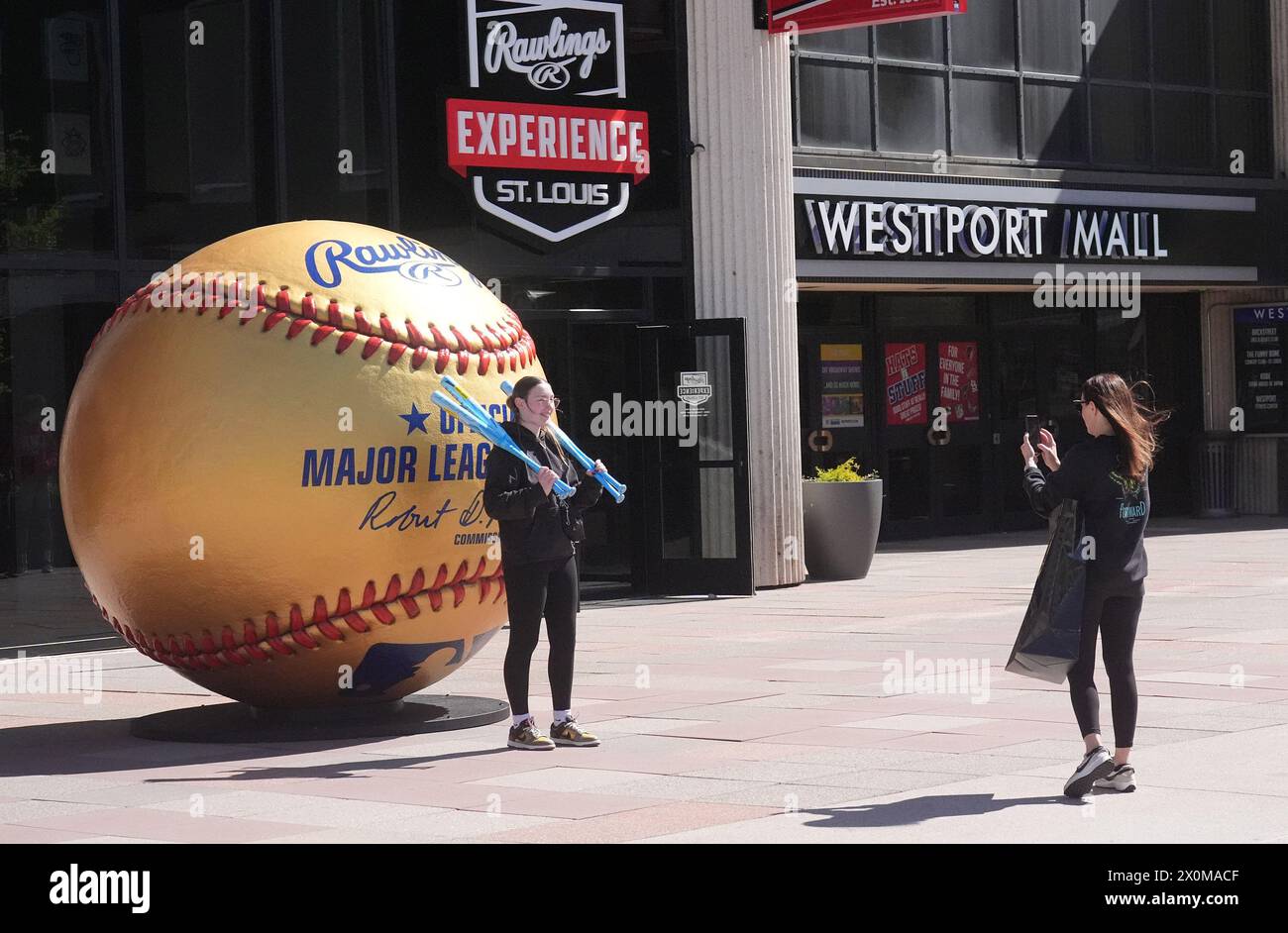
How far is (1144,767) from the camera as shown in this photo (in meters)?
7.99

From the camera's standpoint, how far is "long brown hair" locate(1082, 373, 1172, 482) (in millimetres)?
7672

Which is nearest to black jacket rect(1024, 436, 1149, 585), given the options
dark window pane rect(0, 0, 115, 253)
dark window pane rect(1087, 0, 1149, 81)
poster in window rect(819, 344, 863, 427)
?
dark window pane rect(0, 0, 115, 253)

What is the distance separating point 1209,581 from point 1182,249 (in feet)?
26.6

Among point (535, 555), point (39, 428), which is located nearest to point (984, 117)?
point (39, 428)

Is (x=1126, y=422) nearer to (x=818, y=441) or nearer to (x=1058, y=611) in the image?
(x=1058, y=611)

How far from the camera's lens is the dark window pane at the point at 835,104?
20562mm

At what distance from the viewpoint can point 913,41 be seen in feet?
Answer: 71.1

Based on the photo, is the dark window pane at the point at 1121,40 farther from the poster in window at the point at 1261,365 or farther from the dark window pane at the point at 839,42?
the dark window pane at the point at 839,42

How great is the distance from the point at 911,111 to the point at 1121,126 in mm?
3704

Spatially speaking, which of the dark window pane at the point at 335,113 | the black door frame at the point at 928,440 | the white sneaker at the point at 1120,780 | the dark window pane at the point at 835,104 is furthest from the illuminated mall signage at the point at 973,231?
the white sneaker at the point at 1120,780

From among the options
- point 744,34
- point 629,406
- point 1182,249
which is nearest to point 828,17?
point 744,34

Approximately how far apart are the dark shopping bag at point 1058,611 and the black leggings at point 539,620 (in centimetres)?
233
